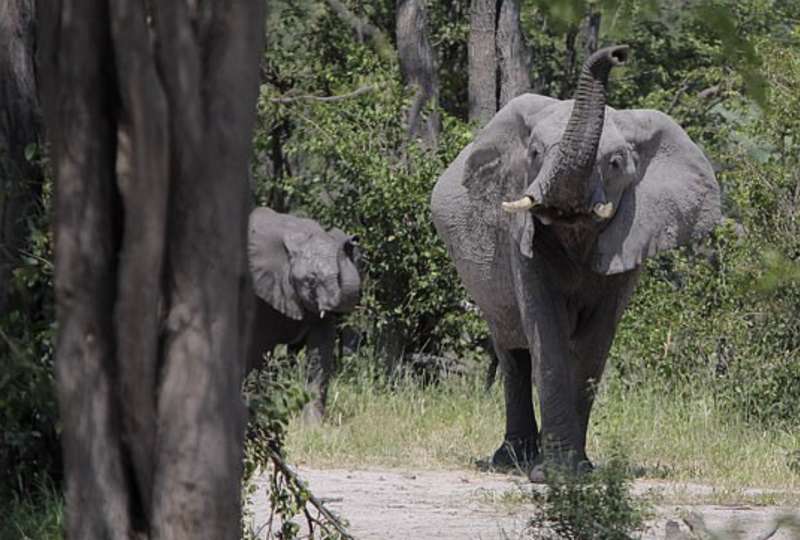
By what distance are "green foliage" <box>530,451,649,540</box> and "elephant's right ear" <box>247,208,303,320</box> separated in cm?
891

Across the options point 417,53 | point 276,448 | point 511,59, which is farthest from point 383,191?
point 276,448

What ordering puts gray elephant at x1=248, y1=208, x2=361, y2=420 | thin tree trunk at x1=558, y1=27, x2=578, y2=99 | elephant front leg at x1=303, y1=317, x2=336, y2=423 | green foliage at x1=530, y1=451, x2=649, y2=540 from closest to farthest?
green foliage at x1=530, y1=451, x2=649, y2=540 → elephant front leg at x1=303, y1=317, x2=336, y2=423 → gray elephant at x1=248, y1=208, x2=361, y2=420 → thin tree trunk at x1=558, y1=27, x2=578, y2=99

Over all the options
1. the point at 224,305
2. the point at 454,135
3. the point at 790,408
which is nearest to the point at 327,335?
the point at 454,135

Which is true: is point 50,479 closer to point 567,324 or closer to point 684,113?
point 567,324

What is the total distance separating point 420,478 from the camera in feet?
34.2

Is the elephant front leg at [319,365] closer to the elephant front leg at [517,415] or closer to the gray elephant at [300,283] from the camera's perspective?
the gray elephant at [300,283]

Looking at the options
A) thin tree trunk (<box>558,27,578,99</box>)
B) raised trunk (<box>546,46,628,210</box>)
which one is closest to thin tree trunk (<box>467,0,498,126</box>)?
thin tree trunk (<box>558,27,578,99</box>)

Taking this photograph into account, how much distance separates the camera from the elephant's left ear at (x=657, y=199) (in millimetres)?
10336

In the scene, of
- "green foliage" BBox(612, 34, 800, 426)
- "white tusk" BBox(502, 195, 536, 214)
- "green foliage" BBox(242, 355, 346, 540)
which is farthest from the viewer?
"green foliage" BBox(612, 34, 800, 426)

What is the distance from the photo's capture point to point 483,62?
1762 centimetres

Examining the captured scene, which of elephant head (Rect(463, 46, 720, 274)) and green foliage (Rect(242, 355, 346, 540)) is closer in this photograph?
green foliage (Rect(242, 355, 346, 540))

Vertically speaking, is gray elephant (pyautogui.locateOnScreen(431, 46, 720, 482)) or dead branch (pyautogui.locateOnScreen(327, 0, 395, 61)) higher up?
dead branch (pyautogui.locateOnScreen(327, 0, 395, 61))

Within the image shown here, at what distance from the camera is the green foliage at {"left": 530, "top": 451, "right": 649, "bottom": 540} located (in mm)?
6562

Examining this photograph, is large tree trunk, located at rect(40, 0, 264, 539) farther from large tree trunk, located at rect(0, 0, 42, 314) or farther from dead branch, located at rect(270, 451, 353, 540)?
large tree trunk, located at rect(0, 0, 42, 314)
